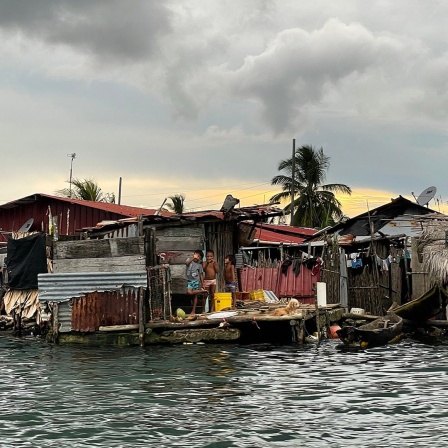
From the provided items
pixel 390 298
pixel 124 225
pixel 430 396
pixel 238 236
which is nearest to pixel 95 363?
pixel 124 225

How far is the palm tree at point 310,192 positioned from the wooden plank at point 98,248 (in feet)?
88.8

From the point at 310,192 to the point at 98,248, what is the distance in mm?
28111

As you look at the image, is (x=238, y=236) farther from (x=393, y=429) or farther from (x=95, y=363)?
(x=393, y=429)

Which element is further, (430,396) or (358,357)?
(358,357)

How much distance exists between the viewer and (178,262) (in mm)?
19938

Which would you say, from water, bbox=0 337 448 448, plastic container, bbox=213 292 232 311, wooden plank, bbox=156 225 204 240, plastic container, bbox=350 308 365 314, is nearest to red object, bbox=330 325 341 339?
plastic container, bbox=350 308 365 314

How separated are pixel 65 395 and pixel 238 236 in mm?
11020

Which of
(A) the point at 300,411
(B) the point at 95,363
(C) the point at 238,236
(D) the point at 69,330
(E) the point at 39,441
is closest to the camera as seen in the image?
(E) the point at 39,441

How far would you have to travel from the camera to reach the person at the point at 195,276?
61.9ft

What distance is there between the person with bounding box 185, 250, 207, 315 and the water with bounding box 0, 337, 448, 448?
2046 millimetres

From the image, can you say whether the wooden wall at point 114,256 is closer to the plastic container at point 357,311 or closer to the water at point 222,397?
the water at point 222,397

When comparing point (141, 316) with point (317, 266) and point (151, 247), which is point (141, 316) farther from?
point (317, 266)

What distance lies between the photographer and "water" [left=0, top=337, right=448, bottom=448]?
9.18 meters

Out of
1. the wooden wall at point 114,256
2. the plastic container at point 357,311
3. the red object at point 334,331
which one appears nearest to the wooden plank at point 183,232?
the wooden wall at point 114,256
